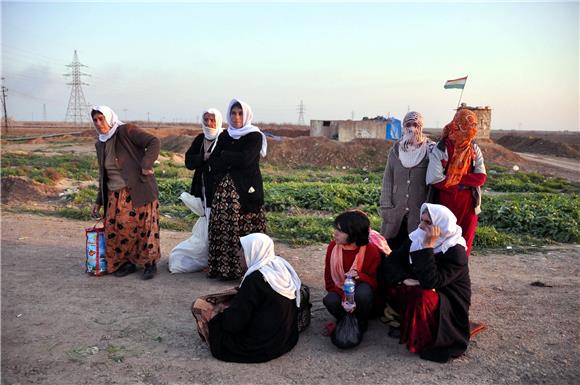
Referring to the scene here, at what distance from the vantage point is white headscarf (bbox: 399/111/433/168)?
4.27m

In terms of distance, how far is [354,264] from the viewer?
12.5ft

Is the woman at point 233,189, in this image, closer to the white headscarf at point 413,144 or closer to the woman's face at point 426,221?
the white headscarf at point 413,144

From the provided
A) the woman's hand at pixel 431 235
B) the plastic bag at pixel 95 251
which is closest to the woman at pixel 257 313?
the woman's hand at pixel 431 235

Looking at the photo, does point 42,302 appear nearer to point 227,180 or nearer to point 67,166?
point 227,180

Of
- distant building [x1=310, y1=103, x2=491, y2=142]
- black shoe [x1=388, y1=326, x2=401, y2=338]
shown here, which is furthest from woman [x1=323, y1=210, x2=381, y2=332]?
distant building [x1=310, y1=103, x2=491, y2=142]

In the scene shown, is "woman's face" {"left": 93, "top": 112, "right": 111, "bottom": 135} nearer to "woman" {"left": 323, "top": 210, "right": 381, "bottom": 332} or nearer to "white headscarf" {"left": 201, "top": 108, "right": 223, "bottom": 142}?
"white headscarf" {"left": 201, "top": 108, "right": 223, "bottom": 142}

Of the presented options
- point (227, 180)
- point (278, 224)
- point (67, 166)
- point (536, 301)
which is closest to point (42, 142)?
point (67, 166)

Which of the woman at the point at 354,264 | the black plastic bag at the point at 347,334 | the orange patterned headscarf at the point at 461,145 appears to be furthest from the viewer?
the orange patterned headscarf at the point at 461,145

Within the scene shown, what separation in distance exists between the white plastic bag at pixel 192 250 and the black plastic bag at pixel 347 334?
2.25m

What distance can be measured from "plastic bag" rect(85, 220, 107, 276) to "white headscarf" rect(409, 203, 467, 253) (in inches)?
133

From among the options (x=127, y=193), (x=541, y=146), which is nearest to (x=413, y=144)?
(x=127, y=193)

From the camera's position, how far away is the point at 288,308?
11.3 feet

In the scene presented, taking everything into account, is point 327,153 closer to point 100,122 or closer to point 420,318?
point 100,122

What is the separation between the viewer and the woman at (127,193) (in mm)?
5068
